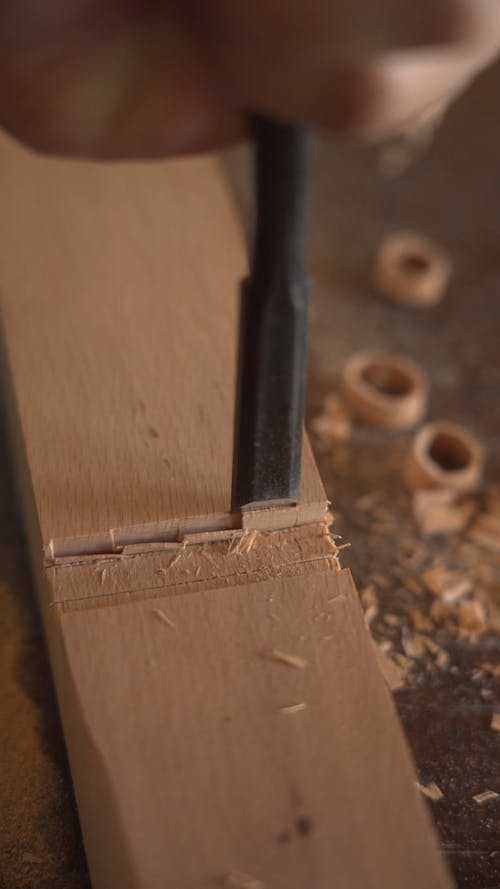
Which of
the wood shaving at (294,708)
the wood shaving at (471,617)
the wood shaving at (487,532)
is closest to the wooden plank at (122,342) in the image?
the wood shaving at (294,708)

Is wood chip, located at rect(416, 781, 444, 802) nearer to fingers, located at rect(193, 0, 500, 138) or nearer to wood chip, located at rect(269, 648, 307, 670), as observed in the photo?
wood chip, located at rect(269, 648, 307, 670)

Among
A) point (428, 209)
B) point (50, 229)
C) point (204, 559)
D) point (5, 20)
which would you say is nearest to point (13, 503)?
point (50, 229)

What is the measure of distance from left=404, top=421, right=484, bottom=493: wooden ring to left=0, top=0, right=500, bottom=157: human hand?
1136 mm

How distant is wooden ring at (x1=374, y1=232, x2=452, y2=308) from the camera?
249 centimetres

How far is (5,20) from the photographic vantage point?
3.20ft

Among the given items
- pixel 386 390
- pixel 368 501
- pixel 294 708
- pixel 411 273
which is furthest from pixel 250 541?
pixel 411 273

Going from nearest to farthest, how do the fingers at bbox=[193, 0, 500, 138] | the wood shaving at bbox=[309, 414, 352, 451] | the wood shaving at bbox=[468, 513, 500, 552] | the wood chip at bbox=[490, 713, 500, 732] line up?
the fingers at bbox=[193, 0, 500, 138], the wood chip at bbox=[490, 713, 500, 732], the wood shaving at bbox=[468, 513, 500, 552], the wood shaving at bbox=[309, 414, 352, 451]

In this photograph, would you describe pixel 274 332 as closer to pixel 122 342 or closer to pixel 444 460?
pixel 122 342

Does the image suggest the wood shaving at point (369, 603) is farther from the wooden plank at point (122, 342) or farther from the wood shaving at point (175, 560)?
the wood shaving at point (175, 560)

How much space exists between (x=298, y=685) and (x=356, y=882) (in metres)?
0.25

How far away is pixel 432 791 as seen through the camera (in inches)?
62.4

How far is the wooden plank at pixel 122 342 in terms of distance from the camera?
143 cm

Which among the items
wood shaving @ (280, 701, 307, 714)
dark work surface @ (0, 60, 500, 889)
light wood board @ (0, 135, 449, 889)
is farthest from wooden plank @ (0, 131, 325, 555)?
dark work surface @ (0, 60, 500, 889)

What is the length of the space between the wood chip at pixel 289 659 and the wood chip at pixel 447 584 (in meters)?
0.66
